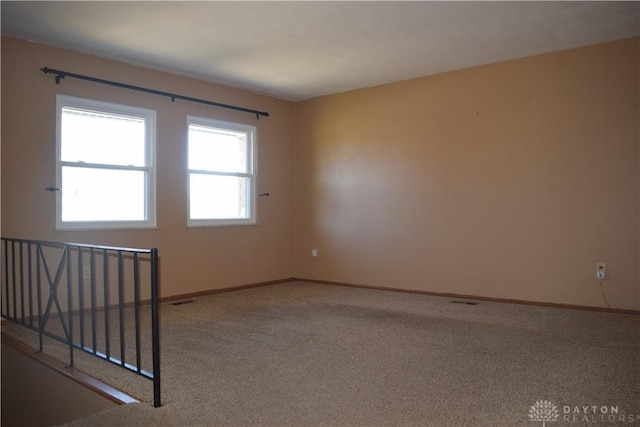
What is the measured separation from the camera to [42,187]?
12.9 ft

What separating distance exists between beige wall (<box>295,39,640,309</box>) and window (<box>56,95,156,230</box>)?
6.69 ft

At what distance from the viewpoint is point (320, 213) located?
5.89 meters

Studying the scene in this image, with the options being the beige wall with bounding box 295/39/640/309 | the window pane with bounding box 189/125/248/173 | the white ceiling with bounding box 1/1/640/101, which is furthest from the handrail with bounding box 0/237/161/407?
the beige wall with bounding box 295/39/640/309

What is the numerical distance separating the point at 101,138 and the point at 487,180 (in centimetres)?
358

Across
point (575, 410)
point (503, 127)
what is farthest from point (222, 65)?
point (575, 410)

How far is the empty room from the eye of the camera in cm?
249

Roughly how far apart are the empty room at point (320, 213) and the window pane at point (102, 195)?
0.02 meters

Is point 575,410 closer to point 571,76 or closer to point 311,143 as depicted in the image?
point 571,76

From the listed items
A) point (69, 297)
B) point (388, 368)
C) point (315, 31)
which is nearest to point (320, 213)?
point (315, 31)

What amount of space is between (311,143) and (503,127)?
90.6 inches

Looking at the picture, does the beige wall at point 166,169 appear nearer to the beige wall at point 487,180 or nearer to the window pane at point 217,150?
the window pane at point 217,150

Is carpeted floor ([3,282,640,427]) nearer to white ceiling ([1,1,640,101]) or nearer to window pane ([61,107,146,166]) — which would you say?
window pane ([61,107,146,166])

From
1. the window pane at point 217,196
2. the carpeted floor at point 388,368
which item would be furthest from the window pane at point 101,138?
the carpeted floor at point 388,368

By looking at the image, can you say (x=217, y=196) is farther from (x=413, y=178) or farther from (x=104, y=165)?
(x=413, y=178)
